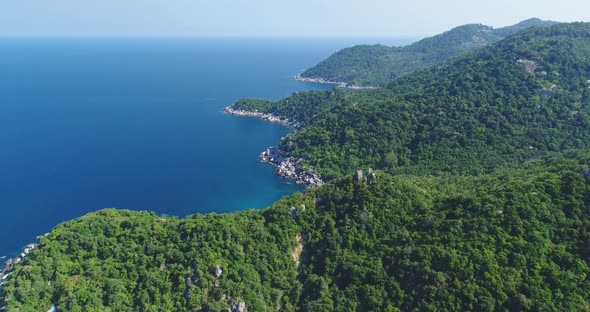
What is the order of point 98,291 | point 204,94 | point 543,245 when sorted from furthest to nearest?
1. point 204,94
2. point 543,245
3. point 98,291

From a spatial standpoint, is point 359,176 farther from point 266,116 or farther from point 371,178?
point 266,116

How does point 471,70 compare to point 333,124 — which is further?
point 471,70

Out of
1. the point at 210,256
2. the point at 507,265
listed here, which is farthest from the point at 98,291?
the point at 507,265

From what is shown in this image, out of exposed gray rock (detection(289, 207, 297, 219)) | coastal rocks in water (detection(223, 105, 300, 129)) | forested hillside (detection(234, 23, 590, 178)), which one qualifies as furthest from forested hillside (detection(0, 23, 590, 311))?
coastal rocks in water (detection(223, 105, 300, 129))

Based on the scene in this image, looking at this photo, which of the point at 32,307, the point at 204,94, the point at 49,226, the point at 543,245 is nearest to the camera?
the point at 32,307

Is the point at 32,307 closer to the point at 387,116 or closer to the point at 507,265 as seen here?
the point at 507,265

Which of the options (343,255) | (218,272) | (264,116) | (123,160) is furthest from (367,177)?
(264,116)
